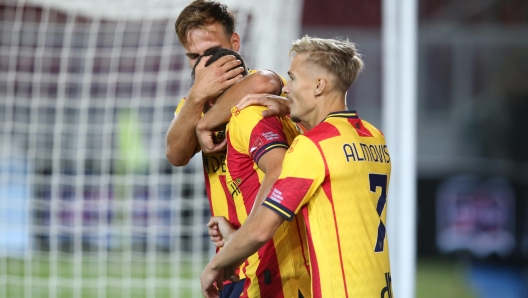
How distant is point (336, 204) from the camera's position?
2348 millimetres

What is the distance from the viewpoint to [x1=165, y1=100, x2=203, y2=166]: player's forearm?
9.13ft

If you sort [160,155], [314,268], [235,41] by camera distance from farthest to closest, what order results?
[160,155], [235,41], [314,268]

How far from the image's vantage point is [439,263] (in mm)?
10180

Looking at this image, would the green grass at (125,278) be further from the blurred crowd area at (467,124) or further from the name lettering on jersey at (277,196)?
the name lettering on jersey at (277,196)

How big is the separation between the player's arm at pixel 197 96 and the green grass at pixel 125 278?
525 centimetres

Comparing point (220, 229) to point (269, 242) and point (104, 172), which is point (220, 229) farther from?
point (104, 172)

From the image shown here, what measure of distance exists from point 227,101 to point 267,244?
581mm

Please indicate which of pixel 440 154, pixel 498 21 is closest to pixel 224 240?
pixel 440 154

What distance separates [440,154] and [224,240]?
11395mm

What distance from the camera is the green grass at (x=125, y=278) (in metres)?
8.36

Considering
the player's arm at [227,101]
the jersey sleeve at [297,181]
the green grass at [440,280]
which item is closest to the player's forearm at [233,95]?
the player's arm at [227,101]

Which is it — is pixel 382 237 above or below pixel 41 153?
below

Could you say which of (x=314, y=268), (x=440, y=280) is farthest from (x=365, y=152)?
(x=440, y=280)

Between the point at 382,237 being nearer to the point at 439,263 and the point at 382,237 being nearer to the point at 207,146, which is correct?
the point at 207,146
